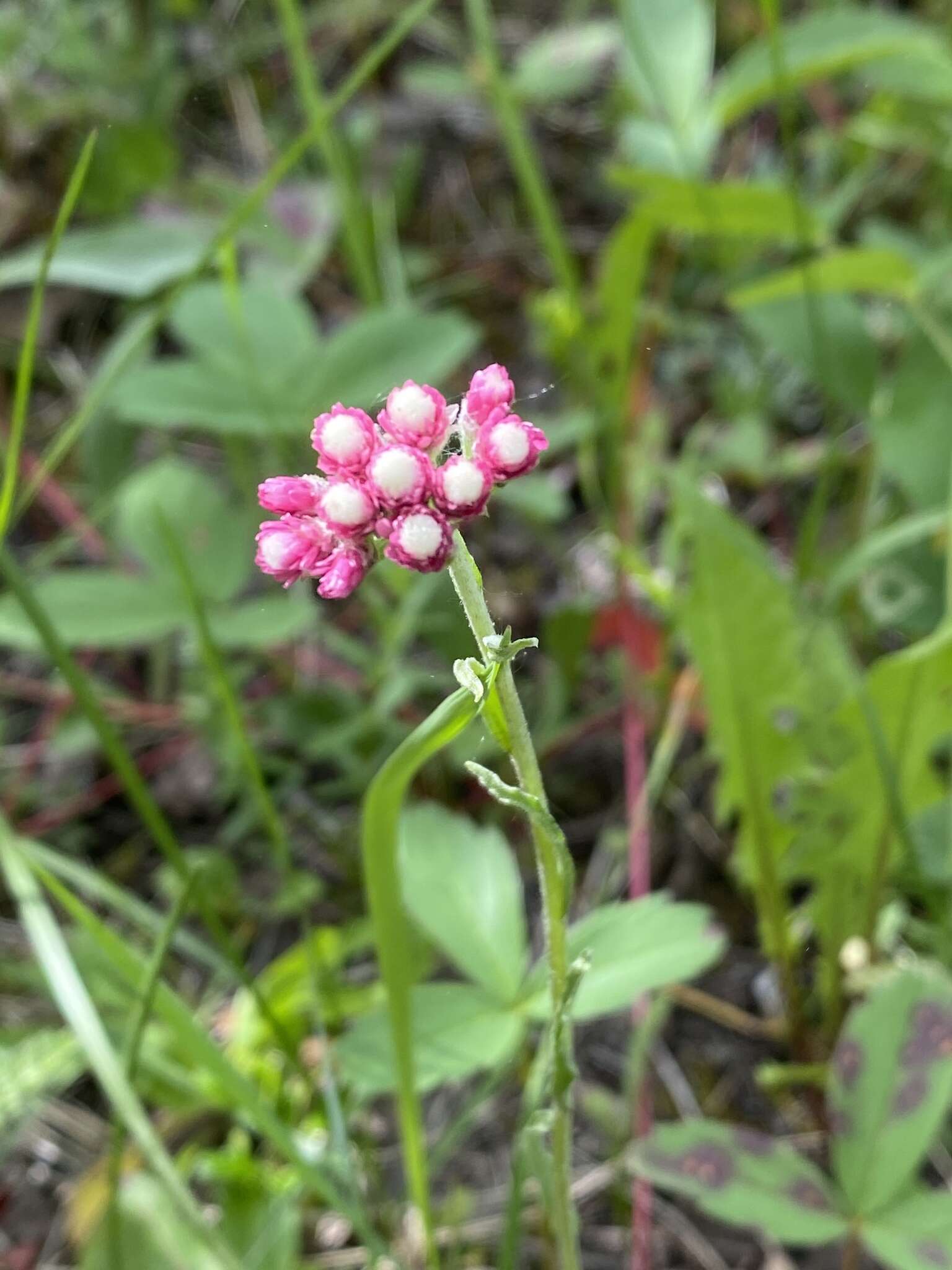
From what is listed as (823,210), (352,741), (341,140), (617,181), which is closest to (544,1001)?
(352,741)

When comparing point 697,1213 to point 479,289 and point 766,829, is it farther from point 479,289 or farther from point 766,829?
point 479,289

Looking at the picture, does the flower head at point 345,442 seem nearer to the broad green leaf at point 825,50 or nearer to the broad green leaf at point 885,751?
the broad green leaf at point 885,751

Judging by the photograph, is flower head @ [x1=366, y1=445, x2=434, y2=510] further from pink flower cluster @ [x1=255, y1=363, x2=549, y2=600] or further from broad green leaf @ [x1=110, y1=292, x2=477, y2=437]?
broad green leaf @ [x1=110, y1=292, x2=477, y2=437]

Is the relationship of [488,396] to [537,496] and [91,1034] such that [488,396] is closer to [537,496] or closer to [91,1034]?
[91,1034]

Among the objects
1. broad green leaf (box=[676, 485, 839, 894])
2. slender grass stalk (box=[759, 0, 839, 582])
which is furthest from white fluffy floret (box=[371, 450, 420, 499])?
slender grass stalk (box=[759, 0, 839, 582])

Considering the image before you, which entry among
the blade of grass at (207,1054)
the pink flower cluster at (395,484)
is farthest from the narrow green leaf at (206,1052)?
the pink flower cluster at (395,484)

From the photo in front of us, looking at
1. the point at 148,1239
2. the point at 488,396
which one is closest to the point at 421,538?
the point at 488,396
